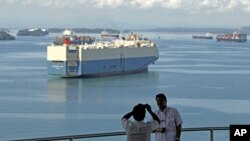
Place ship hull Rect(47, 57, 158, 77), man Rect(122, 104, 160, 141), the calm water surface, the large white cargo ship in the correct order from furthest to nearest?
1. the large white cargo ship
2. ship hull Rect(47, 57, 158, 77)
3. the calm water surface
4. man Rect(122, 104, 160, 141)

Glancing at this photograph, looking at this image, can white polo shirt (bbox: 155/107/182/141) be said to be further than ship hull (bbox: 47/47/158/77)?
No

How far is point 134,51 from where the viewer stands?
36.3 metres

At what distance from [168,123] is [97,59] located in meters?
31.1

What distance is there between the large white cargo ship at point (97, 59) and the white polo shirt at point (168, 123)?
29.5 meters

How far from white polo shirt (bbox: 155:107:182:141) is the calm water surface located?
18.4 feet

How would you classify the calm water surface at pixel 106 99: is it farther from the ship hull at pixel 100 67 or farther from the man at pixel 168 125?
the man at pixel 168 125

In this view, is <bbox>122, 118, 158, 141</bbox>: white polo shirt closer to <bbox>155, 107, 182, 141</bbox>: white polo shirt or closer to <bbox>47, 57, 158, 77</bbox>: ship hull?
<bbox>155, 107, 182, 141</bbox>: white polo shirt

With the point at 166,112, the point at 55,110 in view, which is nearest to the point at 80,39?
the point at 55,110

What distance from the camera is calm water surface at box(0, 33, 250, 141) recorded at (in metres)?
14.8

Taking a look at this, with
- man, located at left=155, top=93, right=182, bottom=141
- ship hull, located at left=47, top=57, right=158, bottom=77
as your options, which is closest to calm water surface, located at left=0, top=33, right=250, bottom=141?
ship hull, located at left=47, top=57, right=158, bottom=77

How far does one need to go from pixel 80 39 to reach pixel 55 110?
1657 inches

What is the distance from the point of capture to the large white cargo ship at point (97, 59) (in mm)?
32719

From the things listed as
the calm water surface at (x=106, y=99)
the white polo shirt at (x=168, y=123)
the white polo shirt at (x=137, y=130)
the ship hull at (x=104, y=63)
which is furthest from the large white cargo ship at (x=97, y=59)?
the white polo shirt at (x=137, y=130)

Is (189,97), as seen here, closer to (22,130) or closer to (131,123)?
(22,130)
